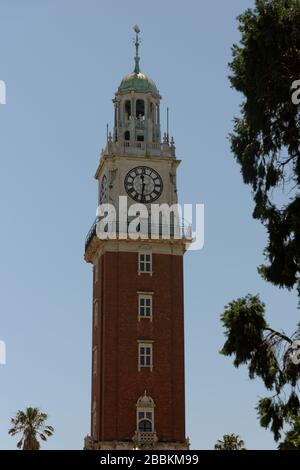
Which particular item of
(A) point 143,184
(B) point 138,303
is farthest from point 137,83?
(B) point 138,303

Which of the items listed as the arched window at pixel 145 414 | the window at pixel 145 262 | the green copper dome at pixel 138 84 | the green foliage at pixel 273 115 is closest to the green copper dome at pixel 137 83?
the green copper dome at pixel 138 84

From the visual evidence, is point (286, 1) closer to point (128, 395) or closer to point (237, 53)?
point (237, 53)

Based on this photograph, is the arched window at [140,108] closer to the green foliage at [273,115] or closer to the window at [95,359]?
the window at [95,359]

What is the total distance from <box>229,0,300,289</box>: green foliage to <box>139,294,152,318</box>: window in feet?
116

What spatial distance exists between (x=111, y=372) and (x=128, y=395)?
183 centimetres

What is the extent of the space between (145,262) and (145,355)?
6382 millimetres

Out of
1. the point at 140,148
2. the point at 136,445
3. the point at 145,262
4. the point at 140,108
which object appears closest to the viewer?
the point at 136,445

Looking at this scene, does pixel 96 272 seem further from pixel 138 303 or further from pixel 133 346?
pixel 133 346

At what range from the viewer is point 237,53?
3444 cm

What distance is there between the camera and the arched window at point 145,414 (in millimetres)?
65875

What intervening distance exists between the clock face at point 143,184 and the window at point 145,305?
6.98 meters

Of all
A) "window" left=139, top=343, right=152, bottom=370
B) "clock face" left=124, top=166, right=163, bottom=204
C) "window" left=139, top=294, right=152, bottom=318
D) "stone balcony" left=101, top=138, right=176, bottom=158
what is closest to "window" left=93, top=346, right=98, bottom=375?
"window" left=139, top=343, right=152, bottom=370

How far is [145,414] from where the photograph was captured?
217 feet
